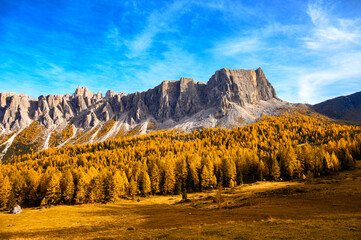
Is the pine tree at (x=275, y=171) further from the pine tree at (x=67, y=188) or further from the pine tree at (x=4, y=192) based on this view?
the pine tree at (x=4, y=192)

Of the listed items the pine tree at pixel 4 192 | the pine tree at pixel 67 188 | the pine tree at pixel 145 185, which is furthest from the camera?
the pine tree at pixel 145 185

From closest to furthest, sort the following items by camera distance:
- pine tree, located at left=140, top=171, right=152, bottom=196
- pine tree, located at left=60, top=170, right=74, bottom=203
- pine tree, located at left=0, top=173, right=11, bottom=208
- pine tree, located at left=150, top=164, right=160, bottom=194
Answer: pine tree, located at left=0, top=173, right=11, bottom=208 → pine tree, located at left=60, top=170, right=74, bottom=203 → pine tree, located at left=140, top=171, right=152, bottom=196 → pine tree, located at left=150, top=164, right=160, bottom=194

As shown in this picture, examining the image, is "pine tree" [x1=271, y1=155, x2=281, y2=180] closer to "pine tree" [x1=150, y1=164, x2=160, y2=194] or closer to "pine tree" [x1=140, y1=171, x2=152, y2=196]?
"pine tree" [x1=150, y1=164, x2=160, y2=194]

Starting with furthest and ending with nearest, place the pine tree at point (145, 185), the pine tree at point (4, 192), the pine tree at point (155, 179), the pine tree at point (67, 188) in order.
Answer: the pine tree at point (155, 179), the pine tree at point (145, 185), the pine tree at point (67, 188), the pine tree at point (4, 192)

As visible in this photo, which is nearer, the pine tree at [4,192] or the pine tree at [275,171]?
the pine tree at [4,192]

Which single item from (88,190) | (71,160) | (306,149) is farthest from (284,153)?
(71,160)

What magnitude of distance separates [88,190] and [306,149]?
105639 millimetres

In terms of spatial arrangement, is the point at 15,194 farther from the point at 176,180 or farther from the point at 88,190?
the point at 176,180

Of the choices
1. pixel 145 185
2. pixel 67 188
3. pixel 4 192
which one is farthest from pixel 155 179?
pixel 4 192

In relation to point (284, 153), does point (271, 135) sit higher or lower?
higher

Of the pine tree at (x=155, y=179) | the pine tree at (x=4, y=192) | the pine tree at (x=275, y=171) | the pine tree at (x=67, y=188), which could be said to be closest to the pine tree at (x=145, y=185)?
the pine tree at (x=155, y=179)

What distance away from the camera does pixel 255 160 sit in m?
92.2

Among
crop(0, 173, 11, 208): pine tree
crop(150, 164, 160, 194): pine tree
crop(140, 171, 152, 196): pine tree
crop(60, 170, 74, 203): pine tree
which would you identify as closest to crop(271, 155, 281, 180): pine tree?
crop(150, 164, 160, 194): pine tree

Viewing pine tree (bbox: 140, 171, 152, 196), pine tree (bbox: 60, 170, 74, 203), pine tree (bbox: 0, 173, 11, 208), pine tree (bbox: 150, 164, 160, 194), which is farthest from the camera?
pine tree (bbox: 150, 164, 160, 194)
